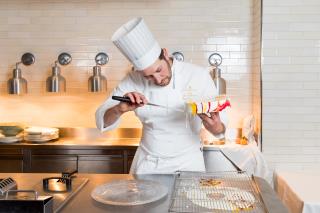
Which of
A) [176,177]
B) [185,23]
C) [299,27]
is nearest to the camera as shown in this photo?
[176,177]

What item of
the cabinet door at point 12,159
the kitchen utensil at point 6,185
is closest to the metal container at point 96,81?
the cabinet door at point 12,159

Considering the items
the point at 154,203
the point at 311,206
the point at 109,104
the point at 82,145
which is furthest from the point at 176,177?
the point at 82,145

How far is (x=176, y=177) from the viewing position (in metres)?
1.99

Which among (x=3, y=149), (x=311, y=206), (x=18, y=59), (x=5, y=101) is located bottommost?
(x=311, y=206)

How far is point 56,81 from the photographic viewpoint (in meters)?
4.10

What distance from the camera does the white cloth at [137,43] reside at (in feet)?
7.07

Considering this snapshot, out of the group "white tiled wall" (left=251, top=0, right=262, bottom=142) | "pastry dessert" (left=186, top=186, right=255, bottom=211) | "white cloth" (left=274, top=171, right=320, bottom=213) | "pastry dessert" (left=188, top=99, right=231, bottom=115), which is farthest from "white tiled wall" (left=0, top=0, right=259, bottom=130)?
"pastry dessert" (left=186, top=186, right=255, bottom=211)

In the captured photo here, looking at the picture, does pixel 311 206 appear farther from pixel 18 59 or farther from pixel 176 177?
pixel 18 59

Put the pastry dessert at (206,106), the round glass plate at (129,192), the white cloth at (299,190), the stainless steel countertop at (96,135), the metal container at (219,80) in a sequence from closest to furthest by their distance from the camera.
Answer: the round glass plate at (129,192)
the pastry dessert at (206,106)
the white cloth at (299,190)
the metal container at (219,80)
the stainless steel countertop at (96,135)

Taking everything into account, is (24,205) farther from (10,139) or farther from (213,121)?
(10,139)

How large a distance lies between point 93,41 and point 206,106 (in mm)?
2562

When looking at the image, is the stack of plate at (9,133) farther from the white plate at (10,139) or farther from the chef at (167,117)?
the chef at (167,117)

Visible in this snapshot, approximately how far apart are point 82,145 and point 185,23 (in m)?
1.70

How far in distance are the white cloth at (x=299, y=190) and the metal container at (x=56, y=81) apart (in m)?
2.37
